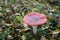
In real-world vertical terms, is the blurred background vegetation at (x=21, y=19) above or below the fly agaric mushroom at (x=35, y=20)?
below

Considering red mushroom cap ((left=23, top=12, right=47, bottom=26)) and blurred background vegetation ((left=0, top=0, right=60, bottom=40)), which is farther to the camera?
blurred background vegetation ((left=0, top=0, right=60, bottom=40))

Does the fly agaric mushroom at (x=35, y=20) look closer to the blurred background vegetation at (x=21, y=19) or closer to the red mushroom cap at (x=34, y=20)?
the red mushroom cap at (x=34, y=20)

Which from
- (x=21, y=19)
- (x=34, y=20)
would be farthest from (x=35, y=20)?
(x=21, y=19)

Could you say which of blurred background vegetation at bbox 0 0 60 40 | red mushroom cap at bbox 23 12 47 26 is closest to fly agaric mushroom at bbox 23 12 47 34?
red mushroom cap at bbox 23 12 47 26

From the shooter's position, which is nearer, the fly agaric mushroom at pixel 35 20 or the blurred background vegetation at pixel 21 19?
the fly agaric mushroom at pixel 35 20

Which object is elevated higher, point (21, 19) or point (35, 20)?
point (35, 20)

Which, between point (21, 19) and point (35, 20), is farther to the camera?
point (21, 19)

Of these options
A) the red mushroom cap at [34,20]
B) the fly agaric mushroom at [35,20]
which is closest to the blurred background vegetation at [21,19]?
the fly agaric mushroom at [35,20]

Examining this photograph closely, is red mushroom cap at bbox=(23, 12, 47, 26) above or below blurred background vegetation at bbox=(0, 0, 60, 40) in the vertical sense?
above

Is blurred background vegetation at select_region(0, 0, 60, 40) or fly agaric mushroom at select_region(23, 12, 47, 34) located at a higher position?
fly agaric mushroom at select_region(23, 12, 47, 34)

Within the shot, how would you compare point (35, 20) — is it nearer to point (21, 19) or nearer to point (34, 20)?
point (34, 20)

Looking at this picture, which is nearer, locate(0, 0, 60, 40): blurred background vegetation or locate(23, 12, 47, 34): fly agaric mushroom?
locate(23, 12, 47, 34): fly agaric mushroom

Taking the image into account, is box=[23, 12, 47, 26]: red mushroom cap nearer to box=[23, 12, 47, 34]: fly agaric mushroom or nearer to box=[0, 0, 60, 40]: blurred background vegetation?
box=[23, 12, 47, 34]: fly agaric mushroom
